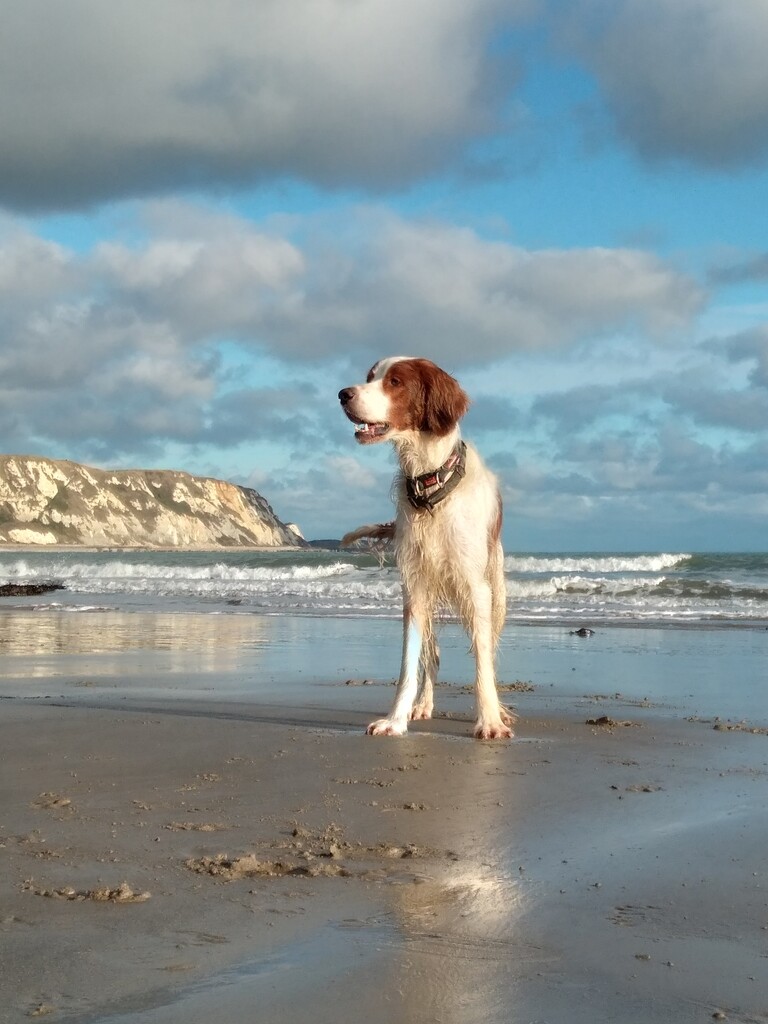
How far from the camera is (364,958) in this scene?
256cm

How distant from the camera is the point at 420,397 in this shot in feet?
19.1

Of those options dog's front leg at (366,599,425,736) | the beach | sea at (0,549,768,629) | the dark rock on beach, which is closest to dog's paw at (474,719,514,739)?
the beach

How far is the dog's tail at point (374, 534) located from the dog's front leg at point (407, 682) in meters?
0.61

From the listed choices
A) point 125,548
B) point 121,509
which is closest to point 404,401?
point 125,548

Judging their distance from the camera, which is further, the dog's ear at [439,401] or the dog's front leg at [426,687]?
the dog's front leg at [426,687]

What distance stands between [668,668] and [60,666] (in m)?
5.48

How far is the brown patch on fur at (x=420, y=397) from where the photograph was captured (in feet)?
19.0

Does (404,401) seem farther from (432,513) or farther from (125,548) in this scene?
(125,548)

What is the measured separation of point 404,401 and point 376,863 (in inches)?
112

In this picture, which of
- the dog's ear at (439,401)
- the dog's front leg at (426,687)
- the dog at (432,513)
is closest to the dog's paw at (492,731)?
the dog at (432,513)

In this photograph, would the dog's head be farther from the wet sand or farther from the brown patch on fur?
the wet sand

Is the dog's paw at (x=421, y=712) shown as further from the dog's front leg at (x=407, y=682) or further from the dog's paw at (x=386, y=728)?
the dog's paw at (x=386, y=728)

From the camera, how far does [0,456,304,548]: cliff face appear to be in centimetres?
11869

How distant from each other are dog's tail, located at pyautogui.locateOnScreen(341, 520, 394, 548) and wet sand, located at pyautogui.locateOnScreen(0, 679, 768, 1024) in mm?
1402
